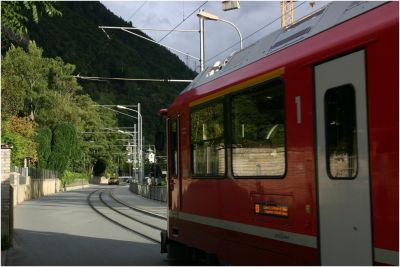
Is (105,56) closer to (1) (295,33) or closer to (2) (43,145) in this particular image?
(2) (43,145)

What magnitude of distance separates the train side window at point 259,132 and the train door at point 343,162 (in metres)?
0.74

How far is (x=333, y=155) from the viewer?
17.0ft

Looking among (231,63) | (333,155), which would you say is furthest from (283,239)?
(231,63)

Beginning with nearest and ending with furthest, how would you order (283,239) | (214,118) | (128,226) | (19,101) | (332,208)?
(332,208) < (283,239) < (214,118) < (128,226) < (19,101)

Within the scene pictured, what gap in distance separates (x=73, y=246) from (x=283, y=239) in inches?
357

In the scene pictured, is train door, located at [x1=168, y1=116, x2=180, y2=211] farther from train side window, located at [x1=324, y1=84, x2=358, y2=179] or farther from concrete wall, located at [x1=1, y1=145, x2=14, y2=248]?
concrete wall, located at [x1=1, y1=145, x2=14, y2=248]

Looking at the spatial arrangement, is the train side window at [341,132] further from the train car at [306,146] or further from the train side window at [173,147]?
the train side window at [173,147]

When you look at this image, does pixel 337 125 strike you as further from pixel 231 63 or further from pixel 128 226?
pixel 128 226

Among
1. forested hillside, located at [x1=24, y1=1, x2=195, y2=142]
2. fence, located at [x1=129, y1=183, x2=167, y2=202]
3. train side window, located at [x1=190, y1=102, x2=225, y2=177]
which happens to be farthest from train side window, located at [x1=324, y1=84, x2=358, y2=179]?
forested hillside, located at [x1=24, y1=1, x2=195, y2=142]

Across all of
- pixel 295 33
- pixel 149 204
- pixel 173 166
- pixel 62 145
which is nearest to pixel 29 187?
pixel 149 204

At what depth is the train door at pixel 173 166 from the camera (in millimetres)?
9539

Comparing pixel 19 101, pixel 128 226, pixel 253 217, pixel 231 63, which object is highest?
pixel 19 101

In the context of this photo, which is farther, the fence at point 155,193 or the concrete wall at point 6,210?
the fence at point 155,193

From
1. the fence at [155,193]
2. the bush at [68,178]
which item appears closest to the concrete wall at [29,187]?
the bush at [68,178]
